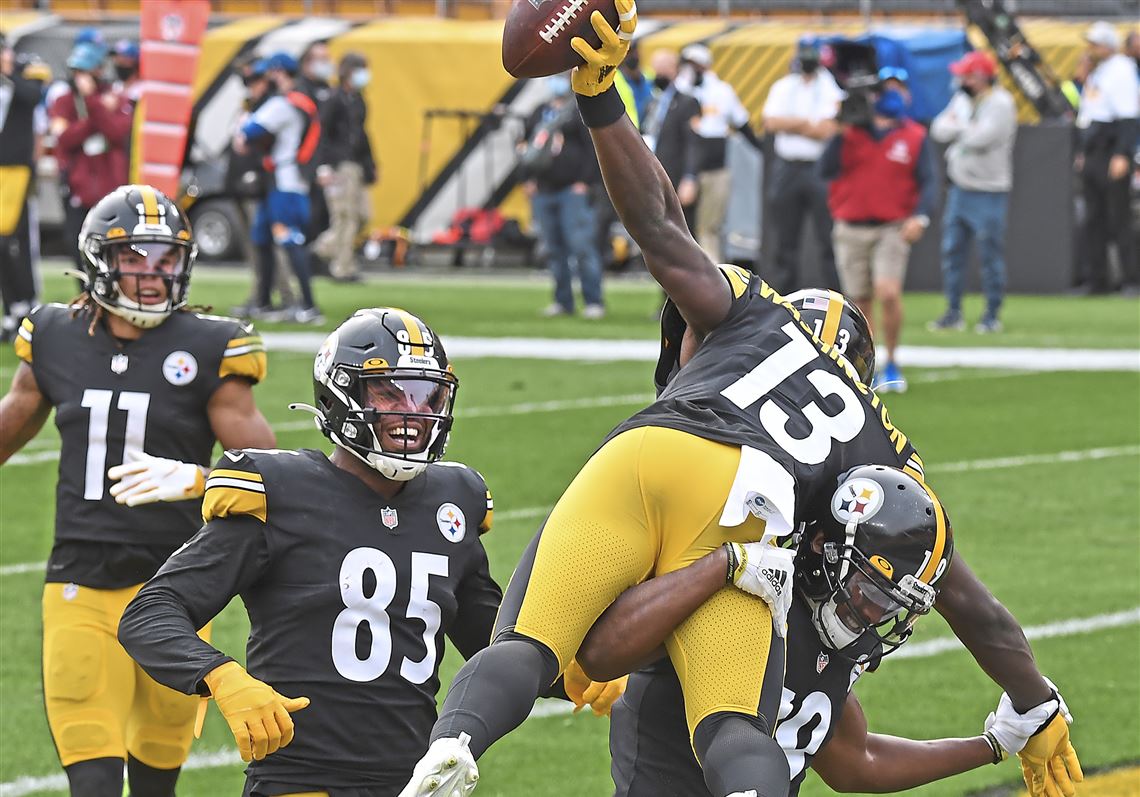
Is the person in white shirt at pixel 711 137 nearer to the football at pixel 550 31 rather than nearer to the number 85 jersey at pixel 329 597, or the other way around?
the number 85 jersey at pixel 329 597

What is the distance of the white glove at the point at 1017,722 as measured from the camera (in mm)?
4137

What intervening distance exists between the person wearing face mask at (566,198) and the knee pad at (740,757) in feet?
41.7

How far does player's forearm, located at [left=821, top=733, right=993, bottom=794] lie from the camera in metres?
4.25

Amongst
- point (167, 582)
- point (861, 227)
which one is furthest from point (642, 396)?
point (167, 582)

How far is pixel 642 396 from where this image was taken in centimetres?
1183

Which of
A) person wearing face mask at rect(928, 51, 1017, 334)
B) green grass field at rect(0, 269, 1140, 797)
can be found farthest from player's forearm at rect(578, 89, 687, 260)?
person wearing face mask at rect(928, 51, 1017, 334)

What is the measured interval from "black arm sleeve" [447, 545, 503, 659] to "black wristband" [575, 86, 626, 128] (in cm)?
102

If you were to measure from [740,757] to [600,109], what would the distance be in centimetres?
137

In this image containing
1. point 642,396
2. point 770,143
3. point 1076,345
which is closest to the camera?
point 642,396

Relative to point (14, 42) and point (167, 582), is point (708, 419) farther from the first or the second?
point (14, 42)

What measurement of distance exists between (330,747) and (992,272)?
12.3 meters

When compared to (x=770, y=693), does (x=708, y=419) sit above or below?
above

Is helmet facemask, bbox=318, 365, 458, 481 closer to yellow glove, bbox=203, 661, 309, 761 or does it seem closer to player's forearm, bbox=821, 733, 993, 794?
yellow glove, bbox=203, 661, 309, 761

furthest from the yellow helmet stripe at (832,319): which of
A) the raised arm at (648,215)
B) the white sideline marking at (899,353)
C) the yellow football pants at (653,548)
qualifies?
the white sideline marking at (899,353)
